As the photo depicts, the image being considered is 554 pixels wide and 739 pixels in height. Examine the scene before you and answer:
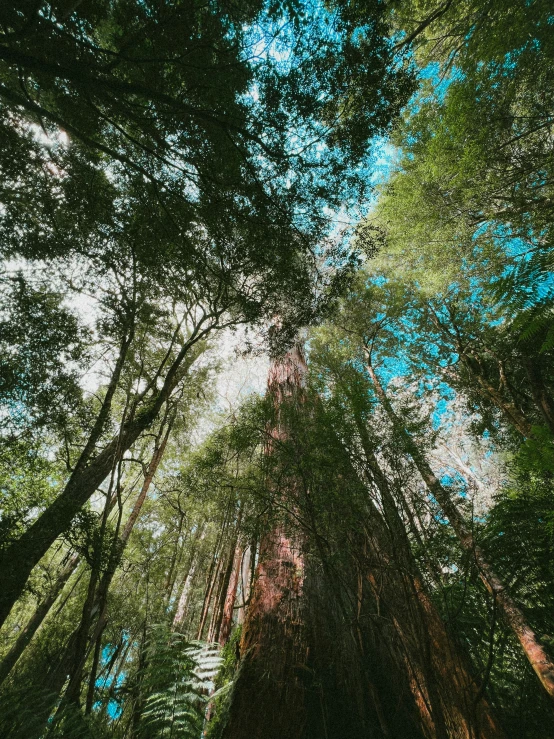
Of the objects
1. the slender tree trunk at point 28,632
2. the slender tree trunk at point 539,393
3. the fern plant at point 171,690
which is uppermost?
the slender tree trunk at point 539,393

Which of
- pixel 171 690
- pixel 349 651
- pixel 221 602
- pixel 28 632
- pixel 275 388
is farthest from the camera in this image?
pixel 275 388

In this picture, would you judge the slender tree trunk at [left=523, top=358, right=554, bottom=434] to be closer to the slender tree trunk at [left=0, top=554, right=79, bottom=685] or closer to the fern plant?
the fern plant

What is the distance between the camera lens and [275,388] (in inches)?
299

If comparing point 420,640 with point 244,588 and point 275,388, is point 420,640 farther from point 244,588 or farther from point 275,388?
point 275,388

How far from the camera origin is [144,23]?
12.3 ft

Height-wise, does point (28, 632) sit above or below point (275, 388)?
below

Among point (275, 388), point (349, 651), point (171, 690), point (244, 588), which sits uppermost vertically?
point (275, 388)

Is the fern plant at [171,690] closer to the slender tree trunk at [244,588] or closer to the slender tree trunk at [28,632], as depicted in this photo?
the slender tree trunk at [244,588]

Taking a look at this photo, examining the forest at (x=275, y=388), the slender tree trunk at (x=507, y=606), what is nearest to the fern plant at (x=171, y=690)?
the forest at (x=275, y=388)

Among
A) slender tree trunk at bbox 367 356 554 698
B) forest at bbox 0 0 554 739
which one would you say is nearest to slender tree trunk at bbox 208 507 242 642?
forest at bbox 0 0 554 739

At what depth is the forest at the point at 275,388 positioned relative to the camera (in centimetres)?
319

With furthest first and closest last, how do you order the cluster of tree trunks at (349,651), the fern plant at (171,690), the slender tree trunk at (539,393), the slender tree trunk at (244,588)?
1. the slender tree trunk at (539,393)
2. the slender tree trunk at (244,588)
3. the fern plant at (171,690)
4. the cluster of tree trunks at (349,651)

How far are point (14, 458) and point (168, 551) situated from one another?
12.4 feet

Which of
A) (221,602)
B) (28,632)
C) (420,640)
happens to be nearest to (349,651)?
(420,640)
